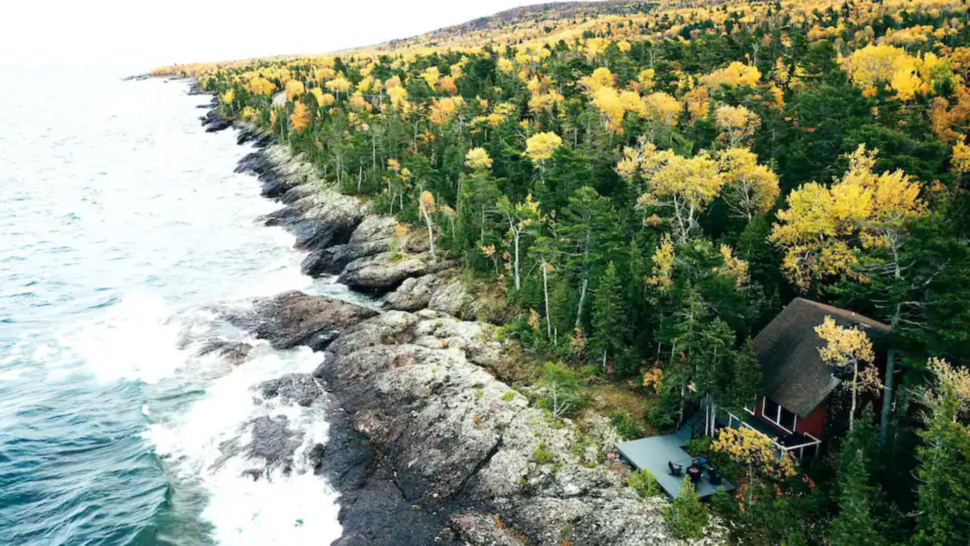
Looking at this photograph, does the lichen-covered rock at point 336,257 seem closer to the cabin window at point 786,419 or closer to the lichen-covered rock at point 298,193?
the lichen-covered rock at point 298,193

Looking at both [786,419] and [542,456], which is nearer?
[786,419]

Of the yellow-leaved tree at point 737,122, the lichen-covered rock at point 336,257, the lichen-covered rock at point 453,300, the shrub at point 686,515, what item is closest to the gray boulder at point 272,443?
the lichen-covered rock at point 453,300

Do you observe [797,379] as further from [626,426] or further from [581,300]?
[581,300]

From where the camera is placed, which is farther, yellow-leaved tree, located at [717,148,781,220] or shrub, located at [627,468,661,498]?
yellow-leaved tree, located at [717,148,781,220]

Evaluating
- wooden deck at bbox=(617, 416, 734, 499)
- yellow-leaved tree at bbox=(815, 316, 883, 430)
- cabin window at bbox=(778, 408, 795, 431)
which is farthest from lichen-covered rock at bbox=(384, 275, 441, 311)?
yellow-leaved tree at bbox=(815, 316, 883, 430)

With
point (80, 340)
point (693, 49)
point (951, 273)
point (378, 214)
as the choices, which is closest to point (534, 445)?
point (951, 273)

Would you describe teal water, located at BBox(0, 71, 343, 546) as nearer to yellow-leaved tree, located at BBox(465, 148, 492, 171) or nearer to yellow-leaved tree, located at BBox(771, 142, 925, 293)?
yellow-leaved tree, located at BBox(465, 148, 492, 171)

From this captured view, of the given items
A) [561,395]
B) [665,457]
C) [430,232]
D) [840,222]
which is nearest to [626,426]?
[665,457]

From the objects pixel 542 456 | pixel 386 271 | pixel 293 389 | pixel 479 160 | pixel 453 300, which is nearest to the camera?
pixel 542 456
